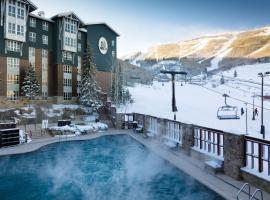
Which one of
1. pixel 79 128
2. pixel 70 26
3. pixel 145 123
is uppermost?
pixel 70 26

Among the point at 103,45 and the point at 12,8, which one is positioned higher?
the point at 12,8

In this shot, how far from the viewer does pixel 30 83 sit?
38375mm

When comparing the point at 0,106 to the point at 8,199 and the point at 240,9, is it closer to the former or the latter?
the point at 8,199

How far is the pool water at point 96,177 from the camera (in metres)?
10.5

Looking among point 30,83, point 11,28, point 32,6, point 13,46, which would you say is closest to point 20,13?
point 32,6

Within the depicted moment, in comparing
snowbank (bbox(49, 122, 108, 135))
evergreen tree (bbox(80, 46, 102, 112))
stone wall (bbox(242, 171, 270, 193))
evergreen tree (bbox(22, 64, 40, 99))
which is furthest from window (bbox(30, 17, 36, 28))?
stone wall (bbox(242, 171, 270, 193))

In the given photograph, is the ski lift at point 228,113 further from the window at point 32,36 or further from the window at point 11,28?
the window at point 11,28

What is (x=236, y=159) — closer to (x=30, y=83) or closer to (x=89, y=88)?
A: (x=89, y=88)

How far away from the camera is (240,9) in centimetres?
3269

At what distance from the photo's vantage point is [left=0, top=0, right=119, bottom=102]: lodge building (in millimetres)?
37016

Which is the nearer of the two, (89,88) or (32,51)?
(32,51)

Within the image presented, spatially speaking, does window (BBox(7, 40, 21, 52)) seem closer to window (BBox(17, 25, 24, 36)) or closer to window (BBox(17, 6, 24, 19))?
window (BBox(17, 25, 24, 36))

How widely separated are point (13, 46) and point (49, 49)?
605 centimetres

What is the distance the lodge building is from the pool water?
2127 centimetres
